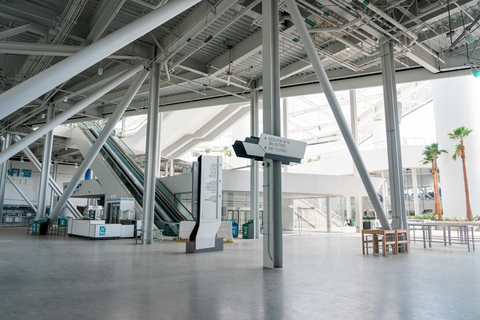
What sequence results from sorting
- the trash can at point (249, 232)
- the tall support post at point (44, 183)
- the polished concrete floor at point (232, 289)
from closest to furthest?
the polished concrete floor at point (232, 289), the trash can at point (249, 232), the tall support post at point (44, 183)

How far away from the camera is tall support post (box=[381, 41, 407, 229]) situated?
11.8 metres

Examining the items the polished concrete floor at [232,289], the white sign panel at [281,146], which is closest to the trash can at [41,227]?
the polished concrete floor at [232,289]

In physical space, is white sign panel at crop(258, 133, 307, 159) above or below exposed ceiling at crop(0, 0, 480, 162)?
below

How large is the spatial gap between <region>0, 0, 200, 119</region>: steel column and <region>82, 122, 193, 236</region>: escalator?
12886 mm

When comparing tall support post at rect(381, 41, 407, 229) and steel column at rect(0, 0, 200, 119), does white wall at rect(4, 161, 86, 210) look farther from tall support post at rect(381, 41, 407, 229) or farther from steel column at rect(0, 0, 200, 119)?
steel column at rect(0, 0, 200, 119)

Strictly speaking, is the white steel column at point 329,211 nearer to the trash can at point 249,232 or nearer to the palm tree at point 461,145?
the trash can at point 249,232

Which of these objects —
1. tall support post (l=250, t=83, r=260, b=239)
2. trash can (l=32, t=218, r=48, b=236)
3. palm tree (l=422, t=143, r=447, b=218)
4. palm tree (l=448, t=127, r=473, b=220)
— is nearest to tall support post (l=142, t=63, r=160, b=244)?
tall support post (l=250, t=83, r=260, b=239)

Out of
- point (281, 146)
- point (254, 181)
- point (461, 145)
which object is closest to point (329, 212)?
point (254, 181)

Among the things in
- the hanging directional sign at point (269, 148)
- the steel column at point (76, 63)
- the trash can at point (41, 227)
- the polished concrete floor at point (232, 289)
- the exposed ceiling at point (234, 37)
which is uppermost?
the exposed ceiling at point (234, 37)

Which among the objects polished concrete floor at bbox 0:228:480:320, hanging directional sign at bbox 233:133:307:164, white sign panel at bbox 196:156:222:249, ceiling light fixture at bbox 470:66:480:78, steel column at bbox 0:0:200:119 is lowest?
polished concrete floor at bbox 0:228:480:320

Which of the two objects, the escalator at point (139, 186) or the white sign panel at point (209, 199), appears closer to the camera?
the white sign panel at point (209, 199)

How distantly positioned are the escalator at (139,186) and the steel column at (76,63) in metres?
12.9

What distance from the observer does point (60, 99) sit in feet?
67.3

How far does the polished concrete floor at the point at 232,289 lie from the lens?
159 inches
